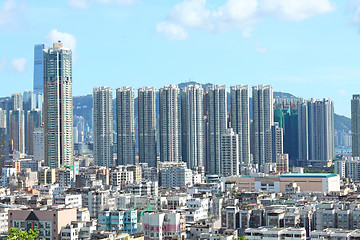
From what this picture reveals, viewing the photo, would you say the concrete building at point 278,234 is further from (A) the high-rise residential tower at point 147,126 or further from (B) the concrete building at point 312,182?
(A) the high-rise residential tower at point 147,126

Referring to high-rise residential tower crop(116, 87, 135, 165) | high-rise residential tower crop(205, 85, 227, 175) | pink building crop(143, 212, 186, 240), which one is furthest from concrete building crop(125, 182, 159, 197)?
high-rise residential tower crop(116, 87, 135, 165)

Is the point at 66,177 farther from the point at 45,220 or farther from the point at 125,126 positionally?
the point at 45,220

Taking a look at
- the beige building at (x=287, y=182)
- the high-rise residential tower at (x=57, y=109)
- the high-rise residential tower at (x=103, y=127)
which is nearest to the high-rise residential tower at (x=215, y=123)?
the high-rise residential tower at (x=103, y=127)

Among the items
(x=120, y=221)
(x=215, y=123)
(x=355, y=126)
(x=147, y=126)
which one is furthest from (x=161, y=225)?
(x=355, y=126)

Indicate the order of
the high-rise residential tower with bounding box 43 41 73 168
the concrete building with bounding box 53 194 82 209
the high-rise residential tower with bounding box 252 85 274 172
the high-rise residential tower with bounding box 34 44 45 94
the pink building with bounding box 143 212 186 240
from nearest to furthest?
the pink building with bounding box 143 212 186 240
the concrete building with bounding box 53 194 82 209
the high-rise residential tower with bounding box 43 41 73 168
the high-rise residential tower with bounding box 252 85 274 172
the high-rise residential tower with bounding box 34 44 45 94

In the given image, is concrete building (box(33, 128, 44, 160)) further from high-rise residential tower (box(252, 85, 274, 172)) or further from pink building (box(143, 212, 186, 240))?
pink building (box(143, 212, 186, 240))

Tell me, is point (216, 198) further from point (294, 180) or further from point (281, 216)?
point (294, 180)

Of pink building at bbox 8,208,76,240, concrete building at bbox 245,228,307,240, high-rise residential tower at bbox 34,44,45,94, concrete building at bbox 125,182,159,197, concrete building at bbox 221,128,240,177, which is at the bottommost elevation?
concrete building at bbox 245,228,307,240
